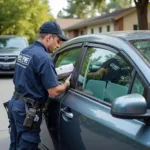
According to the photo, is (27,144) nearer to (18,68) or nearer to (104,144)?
(18,68)

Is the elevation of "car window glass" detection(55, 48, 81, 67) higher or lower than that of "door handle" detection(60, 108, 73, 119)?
higher

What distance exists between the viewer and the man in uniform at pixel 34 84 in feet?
10.4

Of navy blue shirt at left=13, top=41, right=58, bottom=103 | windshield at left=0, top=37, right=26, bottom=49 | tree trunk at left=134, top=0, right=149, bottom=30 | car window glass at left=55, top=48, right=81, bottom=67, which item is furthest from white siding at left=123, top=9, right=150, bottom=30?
navy blue shirt at left=13, top=41, right=58, bottom=103

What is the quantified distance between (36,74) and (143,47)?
3.54ft

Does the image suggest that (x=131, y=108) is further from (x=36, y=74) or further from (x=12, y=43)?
(x=12, y=43)

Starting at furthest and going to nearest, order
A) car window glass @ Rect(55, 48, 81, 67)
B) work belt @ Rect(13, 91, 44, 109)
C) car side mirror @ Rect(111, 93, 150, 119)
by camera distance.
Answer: car window glass @ Rect(55, 48, 81, 67)
work belt @ Rect(13, 91, 44, 109)
car side mirror @ Rect(111, 93, 150, 119)

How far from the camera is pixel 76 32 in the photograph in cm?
4600

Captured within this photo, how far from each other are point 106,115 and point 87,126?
0.23 m

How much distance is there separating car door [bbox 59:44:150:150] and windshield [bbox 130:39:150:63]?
0.42 feet

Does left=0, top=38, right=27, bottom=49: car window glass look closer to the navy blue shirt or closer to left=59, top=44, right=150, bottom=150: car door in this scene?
the navy blue shirt

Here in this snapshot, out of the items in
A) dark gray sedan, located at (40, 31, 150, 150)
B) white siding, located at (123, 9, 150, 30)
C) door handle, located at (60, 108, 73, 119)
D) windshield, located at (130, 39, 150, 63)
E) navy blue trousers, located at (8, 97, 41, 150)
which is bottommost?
white siding, located at (123, 9, 150, 30)

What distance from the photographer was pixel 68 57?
375 cm

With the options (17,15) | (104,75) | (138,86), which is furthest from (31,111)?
(17,15)

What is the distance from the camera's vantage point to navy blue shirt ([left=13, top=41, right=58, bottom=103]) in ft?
10.3
